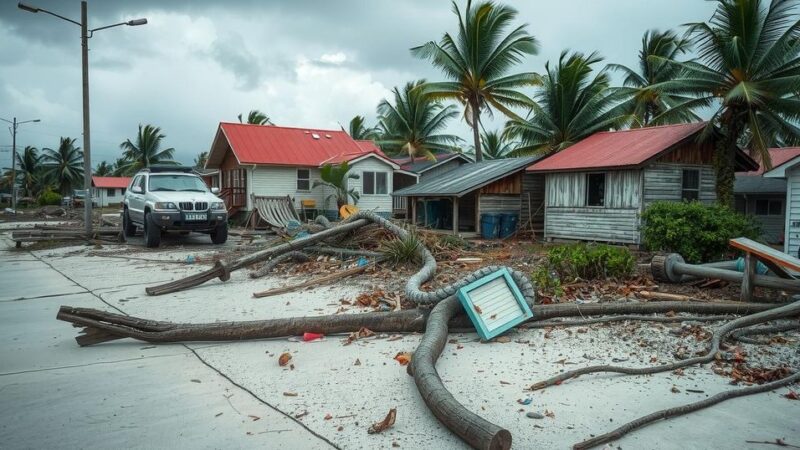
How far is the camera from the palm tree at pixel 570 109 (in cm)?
2470

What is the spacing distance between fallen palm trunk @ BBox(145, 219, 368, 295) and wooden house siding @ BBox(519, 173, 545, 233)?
11.3m

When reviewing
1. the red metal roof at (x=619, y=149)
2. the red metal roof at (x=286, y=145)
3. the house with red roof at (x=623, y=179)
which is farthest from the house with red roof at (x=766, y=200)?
the red metal roof at (x=286, y=145)

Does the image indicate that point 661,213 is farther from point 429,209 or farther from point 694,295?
point 429,209

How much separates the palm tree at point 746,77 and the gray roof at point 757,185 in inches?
253

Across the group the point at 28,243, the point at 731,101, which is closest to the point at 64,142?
the point at 28,243

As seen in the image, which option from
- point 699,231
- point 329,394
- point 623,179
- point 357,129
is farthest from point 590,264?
point 357,129

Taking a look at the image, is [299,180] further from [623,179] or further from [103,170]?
[103,170]

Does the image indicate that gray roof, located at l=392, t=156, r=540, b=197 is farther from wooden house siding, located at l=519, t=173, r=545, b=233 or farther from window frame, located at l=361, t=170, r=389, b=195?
window frame, located at l=361, t=170, r=389, b=195

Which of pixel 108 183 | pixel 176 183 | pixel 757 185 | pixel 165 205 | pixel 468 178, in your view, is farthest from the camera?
pixel 108 183

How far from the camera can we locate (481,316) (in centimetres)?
580

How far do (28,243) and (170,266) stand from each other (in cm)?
976

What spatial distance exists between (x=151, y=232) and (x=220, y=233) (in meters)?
1.95

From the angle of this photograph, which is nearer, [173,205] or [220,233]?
[173,205]

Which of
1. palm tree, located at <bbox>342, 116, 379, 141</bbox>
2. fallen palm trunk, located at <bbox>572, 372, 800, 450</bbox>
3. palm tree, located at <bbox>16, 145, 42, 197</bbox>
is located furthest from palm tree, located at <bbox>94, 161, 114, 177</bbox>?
fallen palm trunk, located at <bbox>572, 372, 800, 450</bbox>
